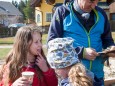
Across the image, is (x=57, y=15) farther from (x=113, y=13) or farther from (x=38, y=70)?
(x=113, y=13)

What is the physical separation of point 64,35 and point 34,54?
12.3 inches

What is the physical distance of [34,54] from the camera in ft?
10.8

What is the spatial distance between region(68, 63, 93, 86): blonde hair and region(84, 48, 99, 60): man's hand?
417mm

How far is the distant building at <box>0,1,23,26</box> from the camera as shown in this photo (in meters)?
67.2

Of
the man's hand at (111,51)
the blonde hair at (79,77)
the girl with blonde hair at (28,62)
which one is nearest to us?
the blonde hair at (79,77)

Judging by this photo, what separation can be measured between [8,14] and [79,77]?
220 feet

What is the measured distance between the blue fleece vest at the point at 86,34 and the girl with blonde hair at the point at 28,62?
0.29 m

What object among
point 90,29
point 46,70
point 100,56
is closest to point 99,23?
point 90,29

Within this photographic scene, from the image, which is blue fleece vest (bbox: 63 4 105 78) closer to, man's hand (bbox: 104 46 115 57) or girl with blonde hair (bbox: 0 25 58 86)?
man's hand (bbox: 104 46 115 57)

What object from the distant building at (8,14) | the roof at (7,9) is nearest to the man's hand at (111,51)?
the distant building at (8,14)

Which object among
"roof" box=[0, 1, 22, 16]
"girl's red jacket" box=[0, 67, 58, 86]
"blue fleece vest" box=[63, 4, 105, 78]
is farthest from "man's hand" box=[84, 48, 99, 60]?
"roof" box=[0, 1, 22, 16]

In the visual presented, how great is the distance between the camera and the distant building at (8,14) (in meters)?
67.2

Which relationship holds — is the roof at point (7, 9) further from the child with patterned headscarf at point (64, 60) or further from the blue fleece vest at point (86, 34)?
the child with patterned headscarf at point (64, 60)

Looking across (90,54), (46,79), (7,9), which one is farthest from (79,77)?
(7,9)
